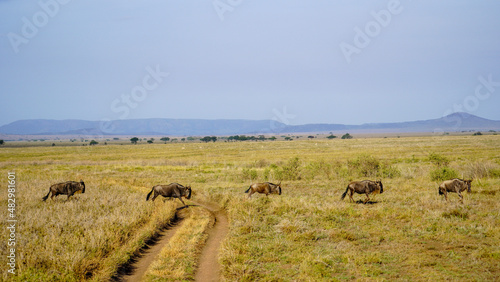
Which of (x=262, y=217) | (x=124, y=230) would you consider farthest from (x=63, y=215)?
(x=262, y=217)

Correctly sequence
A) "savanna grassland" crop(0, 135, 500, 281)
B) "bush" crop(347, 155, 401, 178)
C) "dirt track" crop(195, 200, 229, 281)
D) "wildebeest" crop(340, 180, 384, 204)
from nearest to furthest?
"savanna grassland" crop(0, 135, 500, 281)
"dirt track" crop(195, 200, 229, 281)
"wildebeest" crop(340, 180, 384, 204)
"bush" crop(347, 155, 401, 178)

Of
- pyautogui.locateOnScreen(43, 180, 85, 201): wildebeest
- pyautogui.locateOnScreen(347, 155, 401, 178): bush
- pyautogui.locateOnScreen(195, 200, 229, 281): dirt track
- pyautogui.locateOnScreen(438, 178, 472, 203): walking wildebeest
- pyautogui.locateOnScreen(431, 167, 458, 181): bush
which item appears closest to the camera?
pyautogui.locateOnScreen(195, 200, 229, 281): dirt track

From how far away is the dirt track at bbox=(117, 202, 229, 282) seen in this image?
8.80 metres

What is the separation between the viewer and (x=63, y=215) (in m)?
13.6

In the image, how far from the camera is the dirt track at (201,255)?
8797mm

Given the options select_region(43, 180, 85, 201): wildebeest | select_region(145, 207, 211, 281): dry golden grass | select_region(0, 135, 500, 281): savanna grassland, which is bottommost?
select_region(145, 207, 211, 281): dry golden grass

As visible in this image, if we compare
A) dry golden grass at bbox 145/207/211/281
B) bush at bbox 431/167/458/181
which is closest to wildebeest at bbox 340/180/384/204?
dry golden grass at bbox 145/207/211/281

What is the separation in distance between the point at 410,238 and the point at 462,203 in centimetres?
578

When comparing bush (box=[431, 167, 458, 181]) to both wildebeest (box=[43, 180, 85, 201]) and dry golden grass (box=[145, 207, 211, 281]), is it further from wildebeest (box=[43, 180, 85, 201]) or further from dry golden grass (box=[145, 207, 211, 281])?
wildebeest (box=[43, 180, 85, 201])

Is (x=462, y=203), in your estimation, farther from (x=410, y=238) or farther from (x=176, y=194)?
(x=176, y=194)

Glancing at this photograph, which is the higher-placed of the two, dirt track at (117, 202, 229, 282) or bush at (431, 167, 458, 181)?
bush at (431, 167, 458, 181)

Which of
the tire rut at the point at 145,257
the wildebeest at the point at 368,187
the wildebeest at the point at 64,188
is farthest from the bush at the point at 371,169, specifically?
the wildebeest at the point at 64,188

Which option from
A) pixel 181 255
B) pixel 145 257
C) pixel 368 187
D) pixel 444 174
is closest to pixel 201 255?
pixel 181 255

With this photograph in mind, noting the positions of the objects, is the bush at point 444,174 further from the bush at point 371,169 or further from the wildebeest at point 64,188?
the wildebeest at point 64,188
